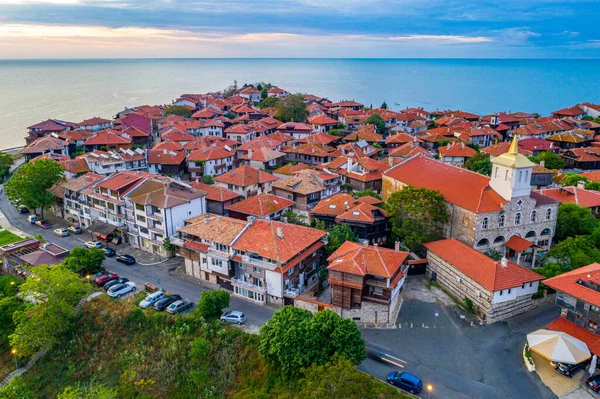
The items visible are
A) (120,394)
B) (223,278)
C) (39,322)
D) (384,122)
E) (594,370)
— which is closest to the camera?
(594,370)

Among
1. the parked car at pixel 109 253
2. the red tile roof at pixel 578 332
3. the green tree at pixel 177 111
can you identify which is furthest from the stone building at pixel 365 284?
the green tree at pixel 177 111

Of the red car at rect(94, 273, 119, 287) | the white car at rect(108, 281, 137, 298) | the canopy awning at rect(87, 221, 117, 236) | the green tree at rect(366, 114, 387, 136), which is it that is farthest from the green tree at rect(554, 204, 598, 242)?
the green tree at rect(366, 114, 387, 136)

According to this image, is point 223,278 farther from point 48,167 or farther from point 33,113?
point 33,113

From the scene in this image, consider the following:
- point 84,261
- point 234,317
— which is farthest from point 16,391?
point 234,317

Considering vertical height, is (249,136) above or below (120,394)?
above

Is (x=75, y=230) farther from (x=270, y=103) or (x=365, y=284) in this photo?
(x=270, y=103)

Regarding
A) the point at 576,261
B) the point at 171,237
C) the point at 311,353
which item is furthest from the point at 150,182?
the point at 576,261

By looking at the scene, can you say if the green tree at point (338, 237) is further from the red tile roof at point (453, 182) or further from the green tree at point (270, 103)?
the green tree at point (270, 103)
